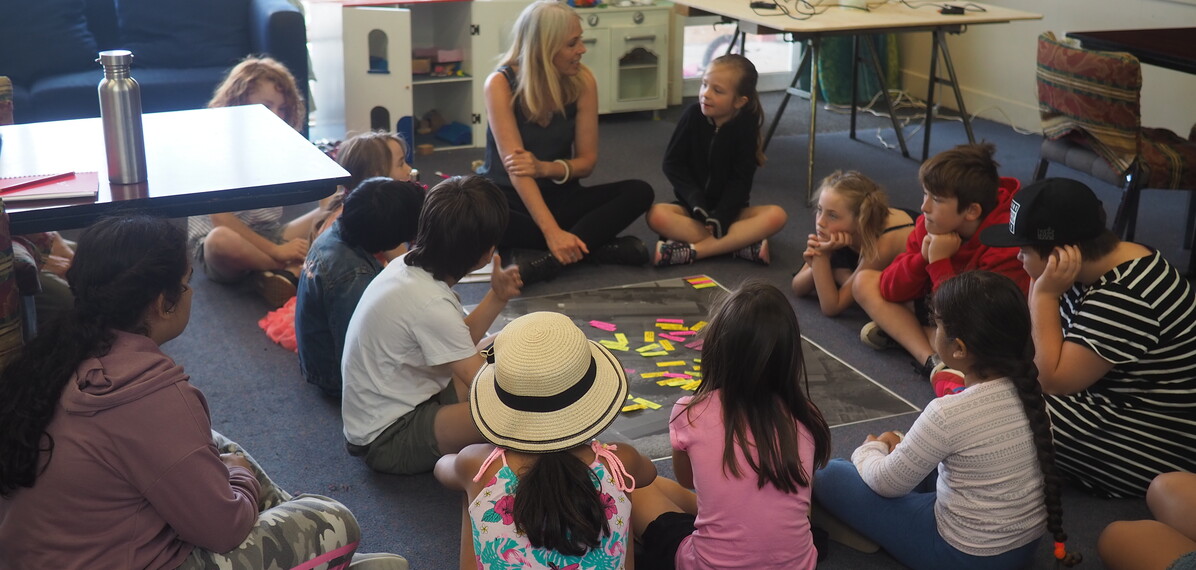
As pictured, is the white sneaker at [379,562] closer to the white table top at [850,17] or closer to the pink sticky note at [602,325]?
the pink sticky note at [602,325]

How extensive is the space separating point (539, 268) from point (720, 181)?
827 mm

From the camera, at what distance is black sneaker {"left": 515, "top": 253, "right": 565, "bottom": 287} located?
357 cm

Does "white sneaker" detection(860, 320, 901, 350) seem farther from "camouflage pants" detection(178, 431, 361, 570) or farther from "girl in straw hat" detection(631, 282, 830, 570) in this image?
"camouflage pants" detection(178, 431, 361, 570)

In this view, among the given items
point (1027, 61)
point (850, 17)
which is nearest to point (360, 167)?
point (850, 17)

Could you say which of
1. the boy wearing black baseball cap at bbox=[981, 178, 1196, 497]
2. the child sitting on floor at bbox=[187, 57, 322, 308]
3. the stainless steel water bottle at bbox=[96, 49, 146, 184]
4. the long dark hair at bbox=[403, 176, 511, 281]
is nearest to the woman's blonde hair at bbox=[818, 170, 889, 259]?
the boy wearing black baseball cap at bbox=[981, 178, 1196, 497]

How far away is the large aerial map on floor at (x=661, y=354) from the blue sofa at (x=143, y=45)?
2.02 metres

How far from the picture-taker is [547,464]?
1.69 meters

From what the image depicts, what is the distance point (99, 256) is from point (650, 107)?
15.0 feet

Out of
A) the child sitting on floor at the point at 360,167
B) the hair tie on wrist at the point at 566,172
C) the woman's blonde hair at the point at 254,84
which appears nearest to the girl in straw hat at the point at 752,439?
the child sitting on floor at the point at 360,167

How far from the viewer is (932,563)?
2.07 metres

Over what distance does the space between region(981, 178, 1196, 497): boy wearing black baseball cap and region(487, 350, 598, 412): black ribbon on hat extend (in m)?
1.14

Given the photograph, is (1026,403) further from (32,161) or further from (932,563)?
(32,161)

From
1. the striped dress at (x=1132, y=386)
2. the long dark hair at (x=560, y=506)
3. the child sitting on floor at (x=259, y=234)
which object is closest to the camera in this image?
the long dark hair at (x=560, y=506)

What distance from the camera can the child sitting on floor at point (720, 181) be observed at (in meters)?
3.82
